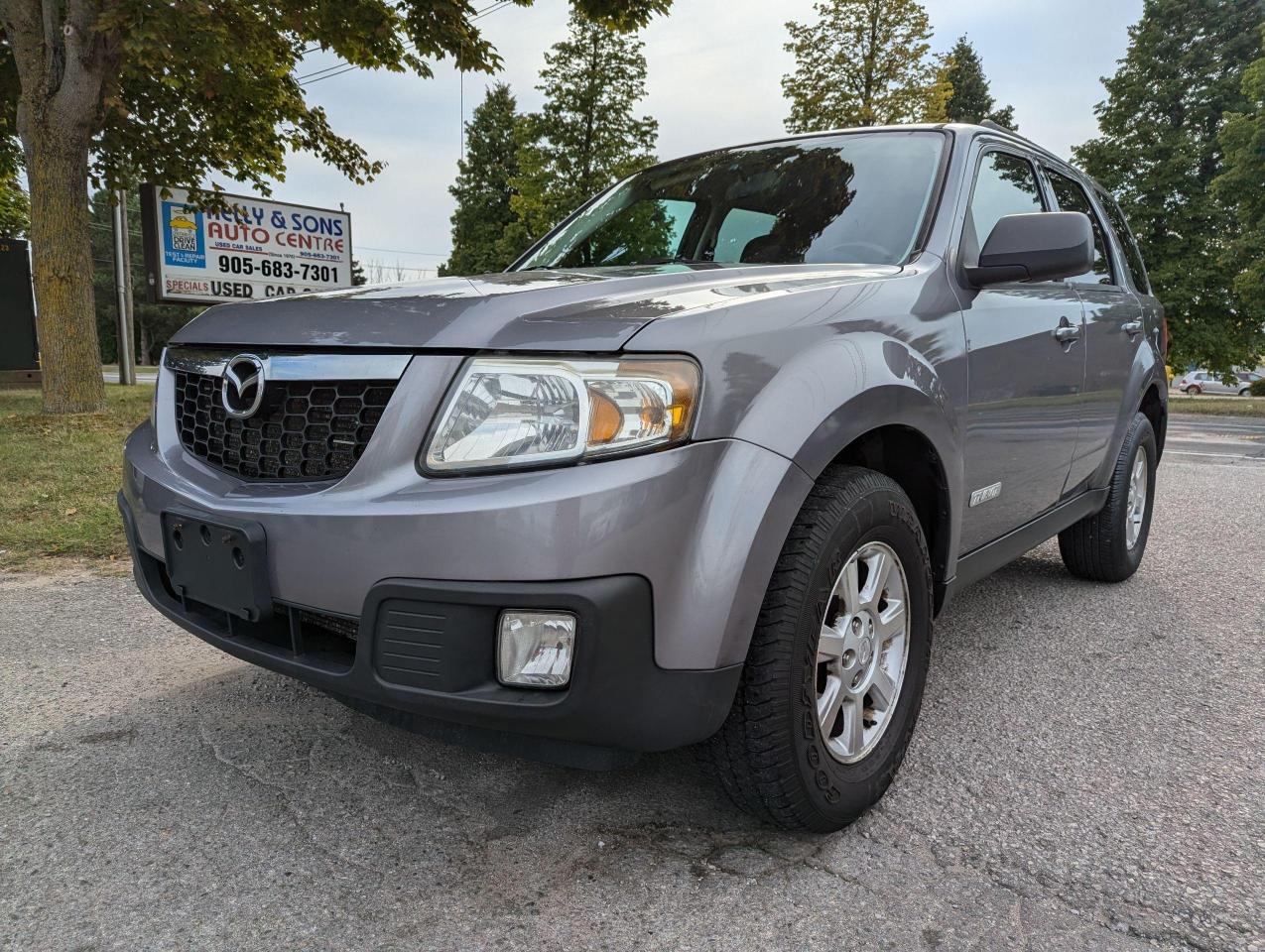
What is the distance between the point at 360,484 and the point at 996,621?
107 inches

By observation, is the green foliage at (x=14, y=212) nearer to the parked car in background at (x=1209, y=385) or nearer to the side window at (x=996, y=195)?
the side window at (x=996, y=195)

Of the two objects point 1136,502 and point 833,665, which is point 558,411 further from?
point 1136,502

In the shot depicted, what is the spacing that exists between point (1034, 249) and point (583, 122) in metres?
23.3

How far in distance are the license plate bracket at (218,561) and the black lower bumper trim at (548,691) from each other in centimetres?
26

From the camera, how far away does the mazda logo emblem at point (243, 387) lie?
1835 millimetres

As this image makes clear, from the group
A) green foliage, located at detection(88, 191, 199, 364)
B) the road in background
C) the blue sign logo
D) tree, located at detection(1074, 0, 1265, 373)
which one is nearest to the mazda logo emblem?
the road in background

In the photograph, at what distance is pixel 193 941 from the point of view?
1565 millimetres

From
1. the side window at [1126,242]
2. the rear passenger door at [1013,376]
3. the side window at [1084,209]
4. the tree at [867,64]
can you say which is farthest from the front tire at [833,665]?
the tree at [867,64]

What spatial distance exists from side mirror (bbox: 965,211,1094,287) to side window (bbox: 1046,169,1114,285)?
913mm

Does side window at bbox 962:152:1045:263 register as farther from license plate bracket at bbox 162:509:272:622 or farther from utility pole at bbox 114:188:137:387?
utility pole at bbox 114:188:137:387

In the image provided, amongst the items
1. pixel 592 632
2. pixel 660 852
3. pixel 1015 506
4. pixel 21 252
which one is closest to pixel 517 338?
pixel 592 632

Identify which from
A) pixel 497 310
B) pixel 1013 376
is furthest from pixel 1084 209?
pixel 497 310

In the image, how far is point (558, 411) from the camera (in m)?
1.54

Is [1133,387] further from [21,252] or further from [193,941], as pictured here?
[21,252]
